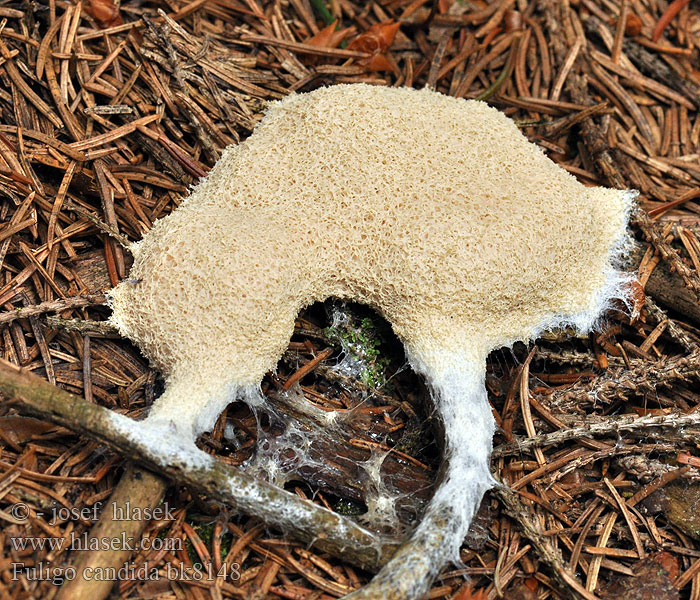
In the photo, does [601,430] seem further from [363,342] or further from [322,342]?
[322,342]

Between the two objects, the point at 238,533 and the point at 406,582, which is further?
the point at 238,533

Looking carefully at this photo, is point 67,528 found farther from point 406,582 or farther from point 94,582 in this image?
point 406,582

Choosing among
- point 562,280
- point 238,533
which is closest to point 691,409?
point 562,280

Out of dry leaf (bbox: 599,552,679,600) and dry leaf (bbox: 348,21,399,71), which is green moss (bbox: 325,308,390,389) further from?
dry leaf (bbox: 348,21,399,71)

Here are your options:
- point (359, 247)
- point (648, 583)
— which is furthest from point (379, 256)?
point (648, 583)

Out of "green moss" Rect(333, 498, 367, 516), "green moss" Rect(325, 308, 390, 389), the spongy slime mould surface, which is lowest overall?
"green moss" Rect(333, 498, 367, 516)

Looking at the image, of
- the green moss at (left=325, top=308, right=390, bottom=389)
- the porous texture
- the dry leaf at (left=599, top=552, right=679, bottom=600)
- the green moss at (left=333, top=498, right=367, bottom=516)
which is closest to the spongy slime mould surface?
the porous texture
